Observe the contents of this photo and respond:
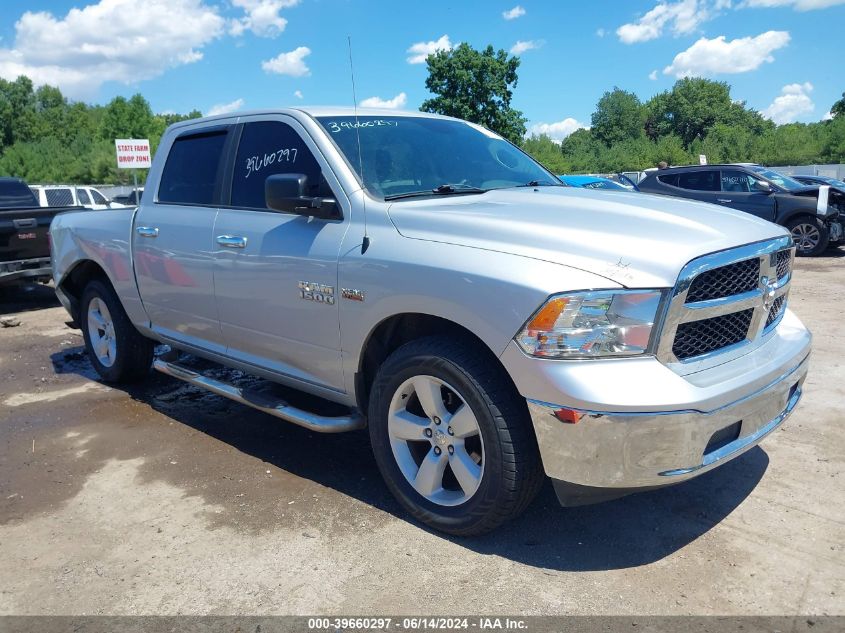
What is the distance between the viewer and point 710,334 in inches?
114

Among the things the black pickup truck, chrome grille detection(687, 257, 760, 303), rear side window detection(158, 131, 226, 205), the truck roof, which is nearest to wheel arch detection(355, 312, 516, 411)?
chrome grille detection(687, 257, 760, 303)

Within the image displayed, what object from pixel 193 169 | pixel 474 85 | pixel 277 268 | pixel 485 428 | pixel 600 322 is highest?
pixel 474 85

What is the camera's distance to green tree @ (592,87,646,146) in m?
96.6

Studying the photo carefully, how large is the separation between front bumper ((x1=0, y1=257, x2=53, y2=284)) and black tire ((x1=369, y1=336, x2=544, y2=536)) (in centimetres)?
770

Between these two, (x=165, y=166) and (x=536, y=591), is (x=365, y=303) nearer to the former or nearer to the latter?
(x=536, y=591)

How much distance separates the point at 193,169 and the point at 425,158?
172 centimetres

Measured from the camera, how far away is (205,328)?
448 centimetres

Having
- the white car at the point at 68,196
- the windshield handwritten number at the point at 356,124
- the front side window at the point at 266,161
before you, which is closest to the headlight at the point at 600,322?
the front side window at the point at 266,161

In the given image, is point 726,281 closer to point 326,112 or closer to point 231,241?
point 326,112

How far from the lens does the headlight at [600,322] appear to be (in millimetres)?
2633

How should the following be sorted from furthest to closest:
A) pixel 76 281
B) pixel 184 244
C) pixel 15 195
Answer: pixel 15 195
pixel 76 281
pixel 184 244

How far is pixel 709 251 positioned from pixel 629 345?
52 centimetres

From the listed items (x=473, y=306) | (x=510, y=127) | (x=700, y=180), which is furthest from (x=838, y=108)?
(x=473, y=306)

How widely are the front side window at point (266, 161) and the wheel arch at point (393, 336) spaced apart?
82 cm
